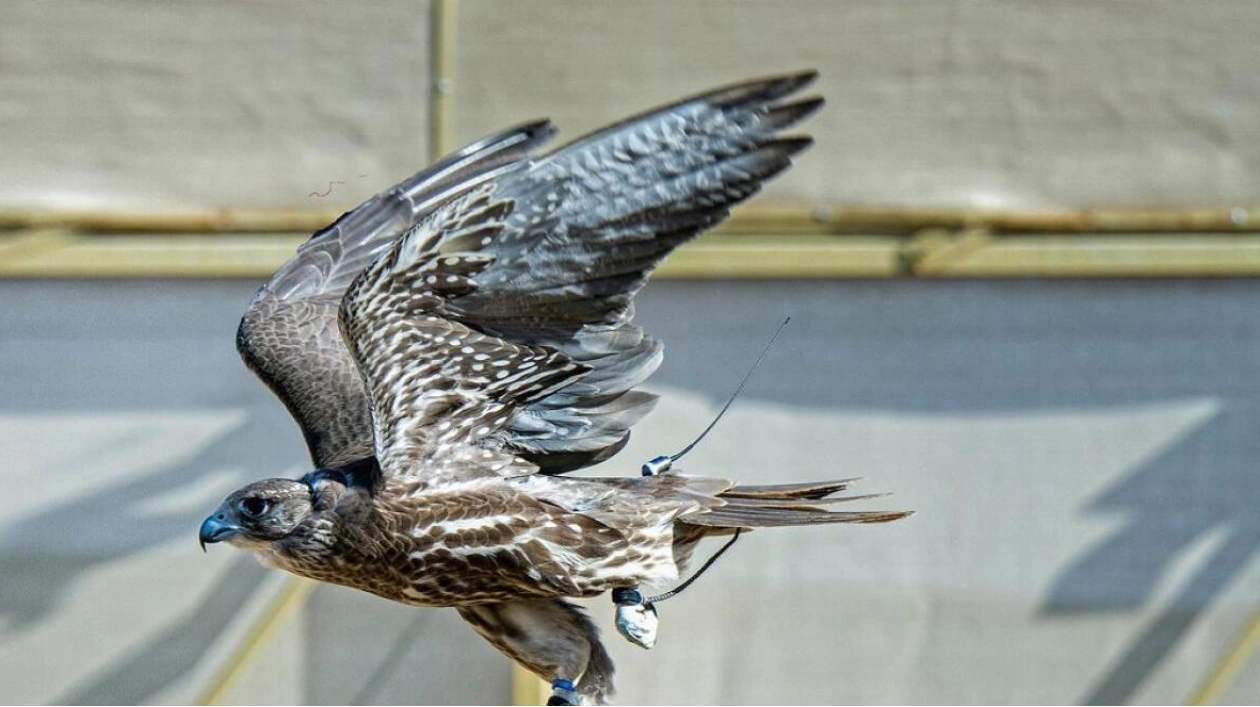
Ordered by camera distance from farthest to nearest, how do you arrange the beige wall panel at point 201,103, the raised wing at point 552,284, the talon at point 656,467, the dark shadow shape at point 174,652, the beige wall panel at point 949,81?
the dark shadow shape at point 174,652, the beige wall panel at point 201,103, the beige wall panel at point 949,81, the talon at point 656,467, the raised wing at point 552,284

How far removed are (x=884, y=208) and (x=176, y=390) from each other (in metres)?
2.55

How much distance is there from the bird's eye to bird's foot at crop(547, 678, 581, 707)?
2.73 feet

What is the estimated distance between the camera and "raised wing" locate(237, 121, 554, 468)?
5.31m

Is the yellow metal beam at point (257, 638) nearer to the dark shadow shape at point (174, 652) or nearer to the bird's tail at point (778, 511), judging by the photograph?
the dark shadow shape at point (174, 652)

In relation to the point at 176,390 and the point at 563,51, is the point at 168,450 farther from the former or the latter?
the point at 563,51

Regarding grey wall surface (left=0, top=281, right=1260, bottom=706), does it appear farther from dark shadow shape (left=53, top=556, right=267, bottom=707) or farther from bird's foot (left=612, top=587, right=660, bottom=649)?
bird's foot (left=612, top=587, right=660, bottom=649)

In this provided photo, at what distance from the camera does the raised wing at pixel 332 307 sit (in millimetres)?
5309

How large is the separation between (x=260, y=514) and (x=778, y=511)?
1198 millimetres

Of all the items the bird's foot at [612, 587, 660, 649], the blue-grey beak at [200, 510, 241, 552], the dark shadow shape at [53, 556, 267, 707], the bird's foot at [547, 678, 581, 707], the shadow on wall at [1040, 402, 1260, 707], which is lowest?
the dark shadow shape at [53, 556, 267, 707]

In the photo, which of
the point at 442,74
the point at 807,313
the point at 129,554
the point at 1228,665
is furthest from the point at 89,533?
the point at 1228,665

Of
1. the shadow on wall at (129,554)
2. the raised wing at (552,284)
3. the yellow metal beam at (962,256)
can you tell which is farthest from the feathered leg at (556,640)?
the shadow on wall at (129,554)

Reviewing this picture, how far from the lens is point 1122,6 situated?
698cm

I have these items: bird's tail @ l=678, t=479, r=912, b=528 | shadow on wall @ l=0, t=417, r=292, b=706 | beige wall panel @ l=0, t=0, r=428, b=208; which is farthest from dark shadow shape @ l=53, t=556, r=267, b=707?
bird's tail @ l=678, t=479, r=912, b=528

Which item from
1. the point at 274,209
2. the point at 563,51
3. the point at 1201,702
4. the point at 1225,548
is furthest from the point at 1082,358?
the point at 274,209
